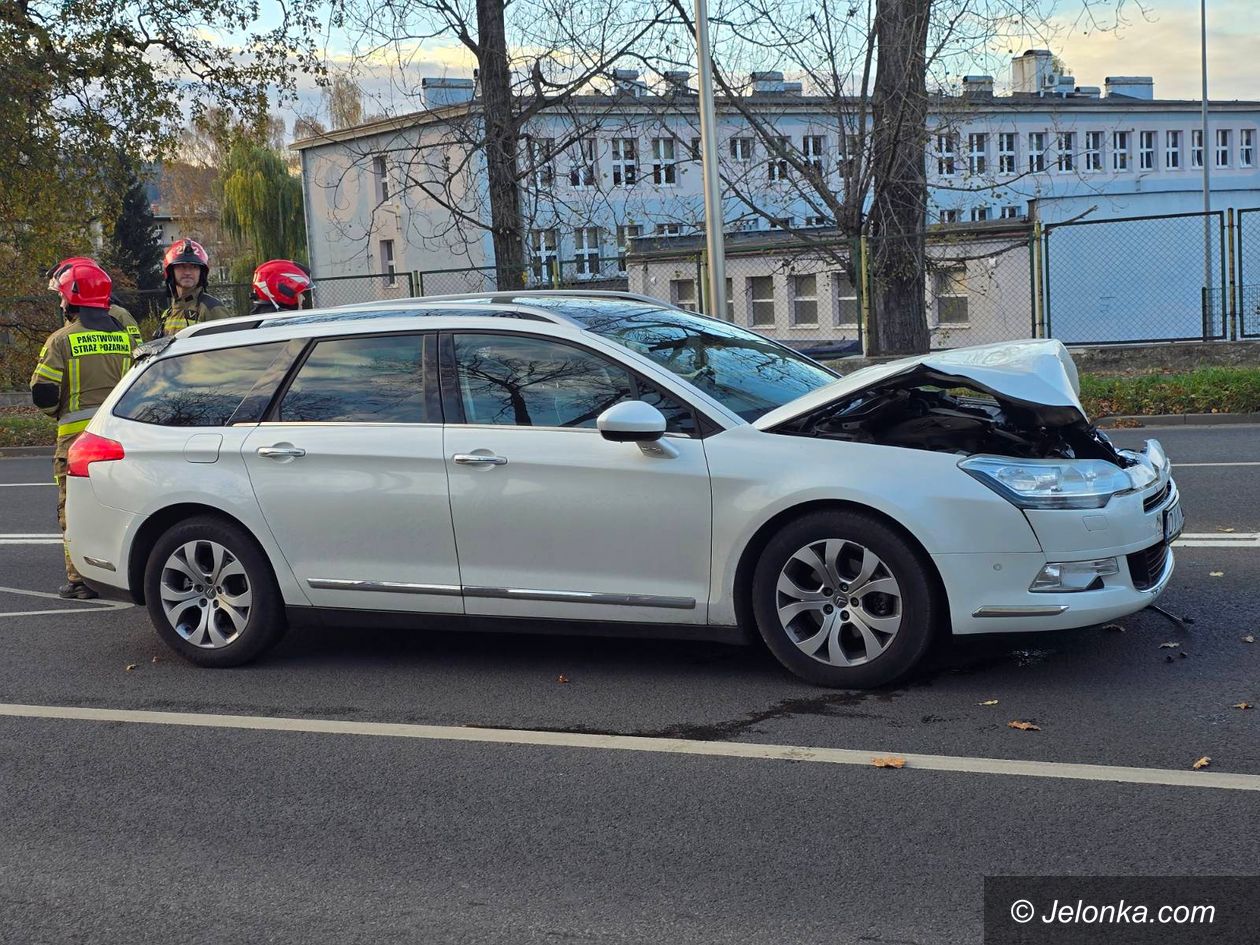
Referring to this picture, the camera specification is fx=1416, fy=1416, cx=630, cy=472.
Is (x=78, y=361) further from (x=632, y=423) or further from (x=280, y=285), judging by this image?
(x=632, y=423)

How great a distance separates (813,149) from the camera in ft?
72.8

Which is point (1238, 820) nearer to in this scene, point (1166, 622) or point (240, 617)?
point (1166, 622)

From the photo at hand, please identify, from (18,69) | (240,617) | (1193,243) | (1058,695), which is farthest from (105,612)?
(1193,243)

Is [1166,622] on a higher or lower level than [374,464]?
lower

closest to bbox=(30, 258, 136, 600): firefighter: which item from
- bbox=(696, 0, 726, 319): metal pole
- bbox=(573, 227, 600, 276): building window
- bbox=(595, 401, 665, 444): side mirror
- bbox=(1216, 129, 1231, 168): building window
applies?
bbox=(595, 401, 665, 444): side mirror

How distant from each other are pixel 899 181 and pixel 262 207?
51213 mm

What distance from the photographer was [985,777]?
179 inches

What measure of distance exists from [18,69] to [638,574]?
2300 centimetres

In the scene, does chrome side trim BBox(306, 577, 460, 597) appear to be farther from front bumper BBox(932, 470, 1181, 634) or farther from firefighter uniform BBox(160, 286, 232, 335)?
firefighter uniform BBox(160, 286, 232, 335)

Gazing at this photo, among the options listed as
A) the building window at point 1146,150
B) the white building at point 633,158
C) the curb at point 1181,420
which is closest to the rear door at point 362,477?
the curb at point 1181,420

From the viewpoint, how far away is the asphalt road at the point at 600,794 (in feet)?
12.4

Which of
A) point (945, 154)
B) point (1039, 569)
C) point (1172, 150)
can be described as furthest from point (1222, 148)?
point (1039, 569)

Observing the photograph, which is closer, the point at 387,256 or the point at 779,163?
the point at 779,163

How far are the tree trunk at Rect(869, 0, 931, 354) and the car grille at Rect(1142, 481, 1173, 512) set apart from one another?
45.8 feet
